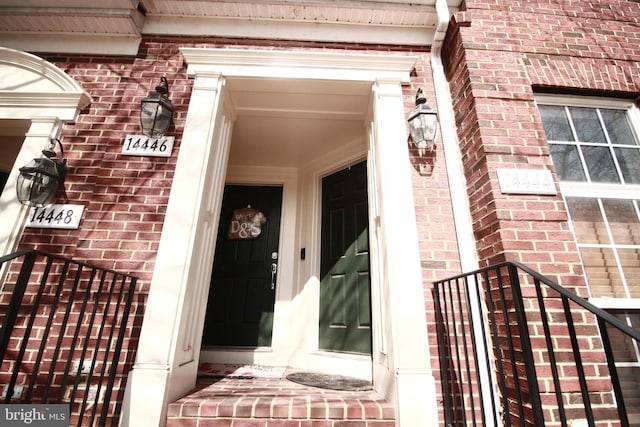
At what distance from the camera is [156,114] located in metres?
2.22

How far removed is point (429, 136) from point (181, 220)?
1.95 m

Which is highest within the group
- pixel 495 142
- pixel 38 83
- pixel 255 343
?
pixel 38 83

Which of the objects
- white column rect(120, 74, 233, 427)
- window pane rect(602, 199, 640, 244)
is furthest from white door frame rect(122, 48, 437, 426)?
window pane rect(602, 199, 640, 244)

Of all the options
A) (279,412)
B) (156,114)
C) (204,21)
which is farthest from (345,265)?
(204,21)

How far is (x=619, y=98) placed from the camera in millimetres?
2432

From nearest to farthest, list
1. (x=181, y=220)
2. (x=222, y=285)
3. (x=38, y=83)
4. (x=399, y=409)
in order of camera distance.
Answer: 1. (x=399, y=409)
2. (x=181, y=220)
3. (x=38, y=83)
4. (x=222, y=285)

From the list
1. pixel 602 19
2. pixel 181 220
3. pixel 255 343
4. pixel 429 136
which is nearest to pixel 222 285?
pixel 255 343

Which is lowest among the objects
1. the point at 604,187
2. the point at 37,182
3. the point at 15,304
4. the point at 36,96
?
the point at 15,304

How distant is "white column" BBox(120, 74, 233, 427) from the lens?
1.69m

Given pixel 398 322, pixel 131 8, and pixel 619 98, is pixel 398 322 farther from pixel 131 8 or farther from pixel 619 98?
pixel 131 8

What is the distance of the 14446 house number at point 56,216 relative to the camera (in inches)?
82.0

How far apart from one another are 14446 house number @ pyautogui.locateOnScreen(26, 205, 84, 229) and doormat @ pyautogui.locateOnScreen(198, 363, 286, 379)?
5.18 ft

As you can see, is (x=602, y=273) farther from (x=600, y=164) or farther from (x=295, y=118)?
(x=295, y=118)

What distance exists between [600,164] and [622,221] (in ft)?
1.53
